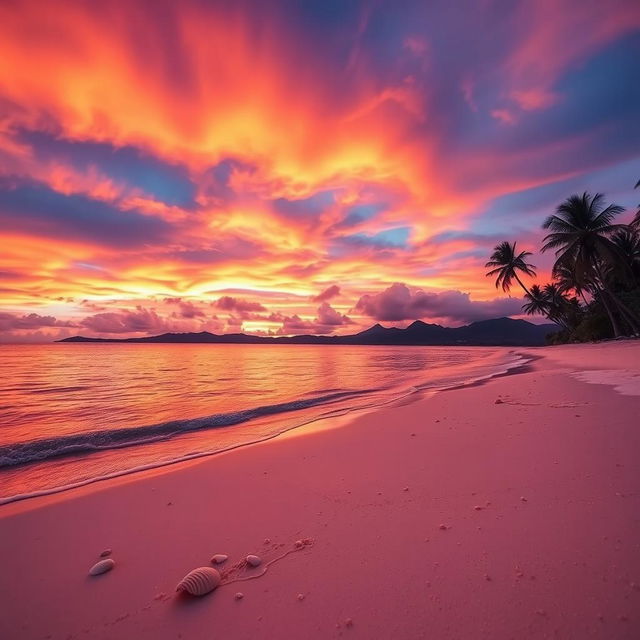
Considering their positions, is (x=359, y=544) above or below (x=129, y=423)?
above

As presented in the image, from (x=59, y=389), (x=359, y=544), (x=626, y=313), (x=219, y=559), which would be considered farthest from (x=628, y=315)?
(x=59, y=389)

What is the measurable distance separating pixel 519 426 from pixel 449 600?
4349mm

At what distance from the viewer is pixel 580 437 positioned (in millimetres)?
4656

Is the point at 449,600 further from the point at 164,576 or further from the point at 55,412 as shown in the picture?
the point at 55,412

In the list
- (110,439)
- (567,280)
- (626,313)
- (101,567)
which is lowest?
(110,439)

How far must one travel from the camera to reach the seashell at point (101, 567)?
2.62m

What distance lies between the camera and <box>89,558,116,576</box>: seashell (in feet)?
8.60

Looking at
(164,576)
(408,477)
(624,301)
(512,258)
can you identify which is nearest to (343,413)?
(408,477)

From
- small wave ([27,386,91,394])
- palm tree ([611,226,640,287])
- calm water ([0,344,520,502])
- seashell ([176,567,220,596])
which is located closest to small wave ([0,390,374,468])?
calm water ([0,344,520,502])

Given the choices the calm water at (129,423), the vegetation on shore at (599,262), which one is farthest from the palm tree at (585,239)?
the calm water at (129,423)

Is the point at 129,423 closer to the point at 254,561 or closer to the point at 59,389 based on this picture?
the point at 254,561

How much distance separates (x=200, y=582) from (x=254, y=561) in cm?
41

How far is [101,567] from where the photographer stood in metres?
2.63

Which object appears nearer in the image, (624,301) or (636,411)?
(636,411)
